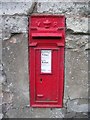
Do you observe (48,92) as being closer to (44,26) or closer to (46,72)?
(46,72)

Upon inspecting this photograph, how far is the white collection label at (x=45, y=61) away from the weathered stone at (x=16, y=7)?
49cm

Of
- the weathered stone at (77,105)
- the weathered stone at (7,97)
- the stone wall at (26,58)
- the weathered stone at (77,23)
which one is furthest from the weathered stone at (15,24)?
the weathered stone at (77,105)

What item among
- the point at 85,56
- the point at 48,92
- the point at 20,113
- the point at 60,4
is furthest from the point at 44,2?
the point at 20,113

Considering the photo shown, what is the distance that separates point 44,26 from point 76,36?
376mm

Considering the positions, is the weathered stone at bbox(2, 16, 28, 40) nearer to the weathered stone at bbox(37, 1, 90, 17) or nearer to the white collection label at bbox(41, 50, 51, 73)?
the weathered stone at bbox(37, 1, 90, 17)

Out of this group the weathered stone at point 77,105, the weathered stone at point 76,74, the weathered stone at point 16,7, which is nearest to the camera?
the weathered stone at point 16,7

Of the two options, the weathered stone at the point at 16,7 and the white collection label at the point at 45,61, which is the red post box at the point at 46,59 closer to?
the white collection label at the point at 45,61

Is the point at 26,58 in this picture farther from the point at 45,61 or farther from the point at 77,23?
the point at 77,23

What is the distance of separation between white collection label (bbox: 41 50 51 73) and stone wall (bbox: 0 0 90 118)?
0.19 metres

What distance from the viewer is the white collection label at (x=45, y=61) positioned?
3654 millimetres

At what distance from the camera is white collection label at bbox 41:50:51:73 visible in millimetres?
3654

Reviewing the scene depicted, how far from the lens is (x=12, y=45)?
370 cm

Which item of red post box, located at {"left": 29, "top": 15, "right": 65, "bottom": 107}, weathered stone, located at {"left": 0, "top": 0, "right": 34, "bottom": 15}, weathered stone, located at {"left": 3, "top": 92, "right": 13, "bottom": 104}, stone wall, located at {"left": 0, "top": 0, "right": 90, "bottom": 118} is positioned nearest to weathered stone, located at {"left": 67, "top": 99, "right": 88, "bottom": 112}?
stone wall, located at {"left": 0, "top": 0, "right": 90, "bottom": 118}

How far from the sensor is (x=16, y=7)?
3.61m
